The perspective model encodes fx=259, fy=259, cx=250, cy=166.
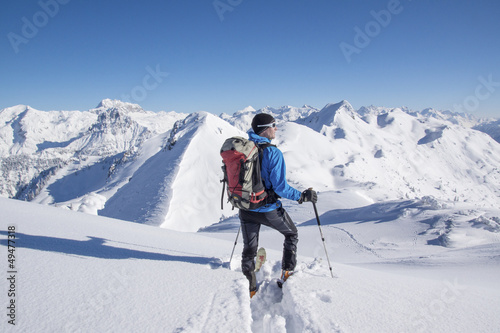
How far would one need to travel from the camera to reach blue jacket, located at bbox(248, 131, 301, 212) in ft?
11.6

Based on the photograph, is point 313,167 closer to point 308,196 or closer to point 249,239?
point 308,196

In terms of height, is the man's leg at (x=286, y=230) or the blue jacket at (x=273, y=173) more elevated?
the blue jacket at (x=273, y=173)

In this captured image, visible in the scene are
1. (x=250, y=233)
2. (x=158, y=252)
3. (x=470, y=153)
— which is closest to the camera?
(x=250, y=233)

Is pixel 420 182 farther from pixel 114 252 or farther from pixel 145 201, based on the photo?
pixel 114 252

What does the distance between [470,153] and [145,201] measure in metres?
125

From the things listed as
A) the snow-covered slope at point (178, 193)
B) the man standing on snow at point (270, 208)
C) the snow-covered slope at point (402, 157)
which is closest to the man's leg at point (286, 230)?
the man standing on snow at point (270, 208)

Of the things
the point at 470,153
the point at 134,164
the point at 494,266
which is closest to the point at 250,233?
the point at 494,266

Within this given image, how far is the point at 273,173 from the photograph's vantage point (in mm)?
3559

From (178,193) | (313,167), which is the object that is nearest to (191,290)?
(178,193)

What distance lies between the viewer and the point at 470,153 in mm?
102375

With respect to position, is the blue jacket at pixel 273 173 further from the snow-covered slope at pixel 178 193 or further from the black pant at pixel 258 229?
the snow-covered slope at pixel 178 193

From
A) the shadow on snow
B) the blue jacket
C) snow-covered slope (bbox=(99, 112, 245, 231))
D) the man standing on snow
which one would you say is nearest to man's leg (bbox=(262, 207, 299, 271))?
the man standing on snow

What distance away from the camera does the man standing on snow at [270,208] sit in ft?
11.7

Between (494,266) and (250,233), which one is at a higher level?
(250,233)
